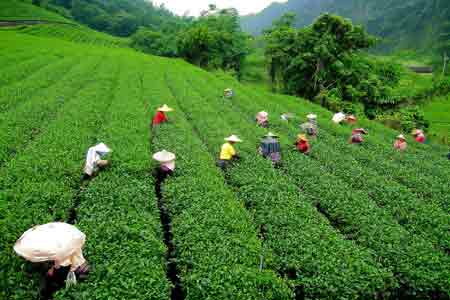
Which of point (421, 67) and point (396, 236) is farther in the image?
point (421, 67)

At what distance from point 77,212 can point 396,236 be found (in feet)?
28.5

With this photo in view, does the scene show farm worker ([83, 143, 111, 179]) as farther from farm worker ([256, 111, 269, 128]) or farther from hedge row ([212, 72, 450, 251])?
farm worker ([256, 111, 269, 128])

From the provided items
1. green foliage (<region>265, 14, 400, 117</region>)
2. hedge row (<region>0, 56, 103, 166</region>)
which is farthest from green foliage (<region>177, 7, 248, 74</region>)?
hedge row (<region>0, 56, 103, 166</region>)

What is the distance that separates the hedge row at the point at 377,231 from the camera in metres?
7.51

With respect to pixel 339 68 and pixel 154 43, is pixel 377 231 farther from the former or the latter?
pixel 154 43

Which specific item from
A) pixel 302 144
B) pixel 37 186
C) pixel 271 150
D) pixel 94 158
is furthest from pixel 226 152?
pixel 37 186

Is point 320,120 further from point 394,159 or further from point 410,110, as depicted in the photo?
point 410,110

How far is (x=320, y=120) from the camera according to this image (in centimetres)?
2053

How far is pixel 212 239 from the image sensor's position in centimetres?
766

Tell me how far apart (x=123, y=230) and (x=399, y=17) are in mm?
85598

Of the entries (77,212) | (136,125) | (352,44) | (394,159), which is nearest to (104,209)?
(77,212)

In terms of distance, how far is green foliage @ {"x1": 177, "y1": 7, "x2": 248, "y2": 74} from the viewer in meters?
42.4

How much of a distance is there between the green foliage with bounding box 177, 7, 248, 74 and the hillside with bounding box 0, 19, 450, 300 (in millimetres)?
28704

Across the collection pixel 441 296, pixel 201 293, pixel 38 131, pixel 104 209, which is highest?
pixel 38 131
